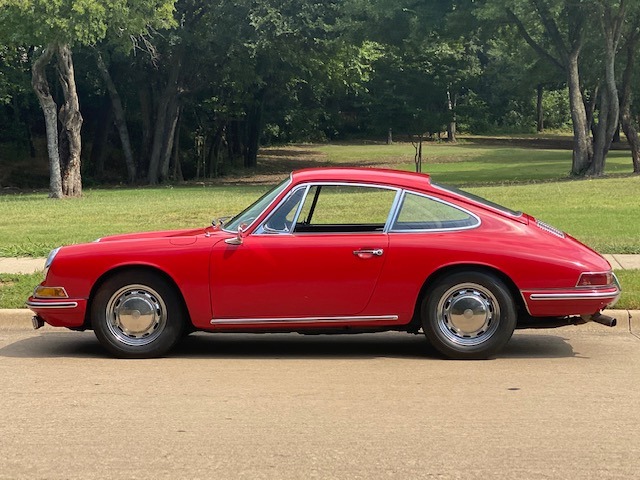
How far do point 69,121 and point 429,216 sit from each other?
22.6 m

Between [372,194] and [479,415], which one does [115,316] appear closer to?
[372,194]

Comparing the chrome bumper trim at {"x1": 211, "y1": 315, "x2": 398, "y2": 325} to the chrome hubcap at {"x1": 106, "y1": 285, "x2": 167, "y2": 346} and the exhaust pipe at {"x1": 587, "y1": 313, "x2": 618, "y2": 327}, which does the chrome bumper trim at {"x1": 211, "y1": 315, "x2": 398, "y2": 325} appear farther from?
the exhaust pipe at {"x1": 587, "y1": 313, "x2": 618, "y2": 327}

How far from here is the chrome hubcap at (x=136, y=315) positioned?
24.9 ft

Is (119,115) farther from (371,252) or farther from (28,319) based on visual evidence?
(371,252)

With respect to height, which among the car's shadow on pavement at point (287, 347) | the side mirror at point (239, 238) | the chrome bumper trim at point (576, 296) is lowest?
the car's shadow on pavement at point (287, 347)

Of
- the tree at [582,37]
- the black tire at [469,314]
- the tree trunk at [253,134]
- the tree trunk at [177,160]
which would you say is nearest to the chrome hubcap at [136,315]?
the black tire at [469,314]

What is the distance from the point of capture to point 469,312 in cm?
746

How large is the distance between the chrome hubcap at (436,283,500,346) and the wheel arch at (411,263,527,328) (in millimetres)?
129

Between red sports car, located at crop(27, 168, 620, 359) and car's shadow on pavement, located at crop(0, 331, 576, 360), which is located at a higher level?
red sports car, located at crop(27, 168, 620, 359)

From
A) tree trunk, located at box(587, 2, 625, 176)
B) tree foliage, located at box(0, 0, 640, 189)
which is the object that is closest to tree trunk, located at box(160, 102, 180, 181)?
tree foliage, located at box(0, 0, 640, 189)

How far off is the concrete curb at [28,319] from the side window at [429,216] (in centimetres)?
218

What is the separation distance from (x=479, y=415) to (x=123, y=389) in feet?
7.87

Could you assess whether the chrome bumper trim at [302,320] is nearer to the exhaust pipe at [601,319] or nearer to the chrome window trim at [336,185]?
the chrome window trim at [336,185]

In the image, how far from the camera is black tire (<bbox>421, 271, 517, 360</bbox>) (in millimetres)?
7430
